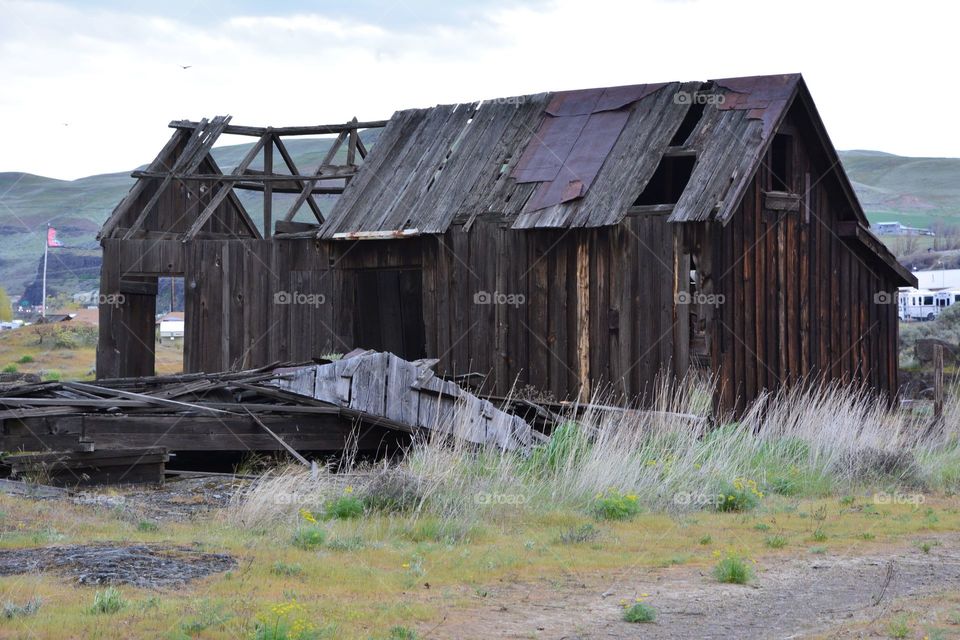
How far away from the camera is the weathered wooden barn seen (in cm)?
1652

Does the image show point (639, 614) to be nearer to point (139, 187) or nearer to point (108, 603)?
point (108, 603)

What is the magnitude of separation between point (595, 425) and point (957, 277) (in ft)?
192

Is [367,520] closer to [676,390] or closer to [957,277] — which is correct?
[676,390]

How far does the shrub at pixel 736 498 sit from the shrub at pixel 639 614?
4.94 meters

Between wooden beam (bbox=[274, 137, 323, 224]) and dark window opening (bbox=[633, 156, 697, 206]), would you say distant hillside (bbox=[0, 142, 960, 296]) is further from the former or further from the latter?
dark window opening (bbox=[633, 156, 697, 206])

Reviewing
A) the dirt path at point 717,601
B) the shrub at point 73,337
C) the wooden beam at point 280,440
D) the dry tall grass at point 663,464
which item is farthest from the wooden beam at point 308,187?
the shrub at point 73,337

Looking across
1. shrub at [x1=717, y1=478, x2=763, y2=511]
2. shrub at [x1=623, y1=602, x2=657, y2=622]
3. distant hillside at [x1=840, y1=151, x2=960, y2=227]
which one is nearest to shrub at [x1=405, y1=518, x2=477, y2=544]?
shrub at [x1=623, y1=602, x2=657, y2=622]

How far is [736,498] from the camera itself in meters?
11.9

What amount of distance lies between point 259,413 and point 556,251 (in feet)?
18.9

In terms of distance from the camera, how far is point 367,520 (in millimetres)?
10289

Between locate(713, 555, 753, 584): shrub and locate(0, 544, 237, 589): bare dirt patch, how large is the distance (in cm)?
342

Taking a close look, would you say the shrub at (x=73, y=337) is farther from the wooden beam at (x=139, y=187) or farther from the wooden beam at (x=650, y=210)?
the wooden beam at (x=650, y=210)

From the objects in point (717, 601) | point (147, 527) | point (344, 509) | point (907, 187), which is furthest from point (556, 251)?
point (907, 187)

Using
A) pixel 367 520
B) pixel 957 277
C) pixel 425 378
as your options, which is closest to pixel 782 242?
pixel 425 378
